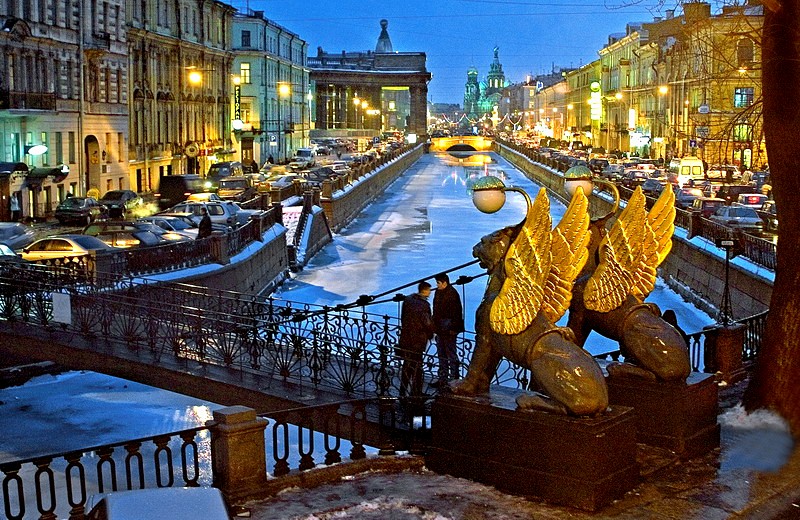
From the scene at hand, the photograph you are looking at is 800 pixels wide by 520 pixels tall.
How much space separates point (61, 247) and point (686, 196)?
1099 inches

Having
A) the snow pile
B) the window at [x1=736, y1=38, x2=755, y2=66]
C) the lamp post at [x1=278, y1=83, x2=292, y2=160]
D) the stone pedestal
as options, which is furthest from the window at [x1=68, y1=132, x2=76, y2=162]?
the lamp post at [x1=278, y1=83, x2=292, y2=160]

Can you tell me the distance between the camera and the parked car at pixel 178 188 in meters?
54.3

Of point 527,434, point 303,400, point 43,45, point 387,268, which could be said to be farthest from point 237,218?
point 527,434

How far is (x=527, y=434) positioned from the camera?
928cm

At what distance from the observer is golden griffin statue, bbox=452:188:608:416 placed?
30.0ft

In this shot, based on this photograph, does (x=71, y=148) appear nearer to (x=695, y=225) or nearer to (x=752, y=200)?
(x=695, y=225)

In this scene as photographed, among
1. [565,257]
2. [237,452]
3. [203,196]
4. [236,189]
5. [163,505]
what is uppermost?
[565,257]

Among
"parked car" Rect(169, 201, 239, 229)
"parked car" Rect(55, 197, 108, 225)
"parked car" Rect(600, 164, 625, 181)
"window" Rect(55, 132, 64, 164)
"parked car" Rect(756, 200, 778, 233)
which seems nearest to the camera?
"parked car" Rect(756, 200, 778, 233)

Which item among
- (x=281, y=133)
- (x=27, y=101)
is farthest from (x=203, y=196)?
(x=281, y=133)

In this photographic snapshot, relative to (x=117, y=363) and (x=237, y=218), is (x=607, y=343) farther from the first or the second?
(x=237, y=218)

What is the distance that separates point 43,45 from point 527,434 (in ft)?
136

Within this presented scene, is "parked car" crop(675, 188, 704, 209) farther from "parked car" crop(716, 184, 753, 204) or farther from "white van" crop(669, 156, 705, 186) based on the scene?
"white van" crop(669, 156, 705, 186)

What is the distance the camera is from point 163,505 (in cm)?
676

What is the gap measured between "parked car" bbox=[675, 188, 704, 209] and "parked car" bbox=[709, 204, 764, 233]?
492 cm
